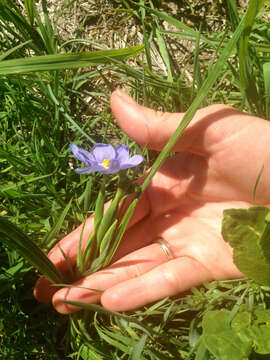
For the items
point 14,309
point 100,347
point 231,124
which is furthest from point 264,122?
point 14,309

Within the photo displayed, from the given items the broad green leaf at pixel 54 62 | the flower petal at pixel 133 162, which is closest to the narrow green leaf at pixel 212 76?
the flower petal at pixel 133 162

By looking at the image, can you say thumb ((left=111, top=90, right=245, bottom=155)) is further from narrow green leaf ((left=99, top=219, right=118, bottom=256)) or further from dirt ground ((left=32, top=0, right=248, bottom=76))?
dirt ground ((left=32, top=0, right=248, bottom=76))

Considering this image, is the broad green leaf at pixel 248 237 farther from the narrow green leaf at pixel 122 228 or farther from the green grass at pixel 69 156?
the narrow green leaf at pixel 122 228

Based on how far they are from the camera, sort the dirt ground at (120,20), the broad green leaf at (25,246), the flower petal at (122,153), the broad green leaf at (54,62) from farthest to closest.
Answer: the dirt ground at (120,20) → the flower petal at (122,153) → the broad green leaf at (54,62) → the broad green leaf at (25,246)

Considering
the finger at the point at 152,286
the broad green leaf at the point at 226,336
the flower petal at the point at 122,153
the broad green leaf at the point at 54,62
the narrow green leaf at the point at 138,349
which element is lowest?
the narrow green leaf at the point at 138,349

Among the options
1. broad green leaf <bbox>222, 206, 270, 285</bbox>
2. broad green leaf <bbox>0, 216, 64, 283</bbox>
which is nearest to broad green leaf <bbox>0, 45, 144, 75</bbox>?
broad green leaf <bbox>0, 216, 64, 283</bbox>
